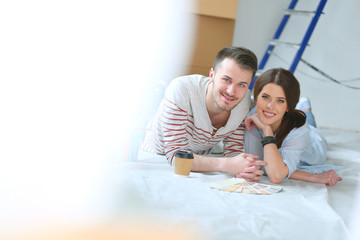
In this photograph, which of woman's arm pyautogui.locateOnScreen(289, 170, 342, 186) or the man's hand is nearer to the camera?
the man's hand

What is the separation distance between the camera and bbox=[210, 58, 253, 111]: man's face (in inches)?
57.4

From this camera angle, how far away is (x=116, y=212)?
1.04 m

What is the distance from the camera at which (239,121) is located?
5.28ft

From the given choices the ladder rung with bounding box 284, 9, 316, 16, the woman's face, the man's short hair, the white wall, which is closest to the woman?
the woman's face

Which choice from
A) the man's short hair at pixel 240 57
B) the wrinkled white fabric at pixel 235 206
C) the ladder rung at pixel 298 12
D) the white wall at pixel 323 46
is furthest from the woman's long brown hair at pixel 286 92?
the white wall at pixel 323 46

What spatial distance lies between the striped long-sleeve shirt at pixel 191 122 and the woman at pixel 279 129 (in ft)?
0.17

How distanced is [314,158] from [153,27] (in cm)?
172

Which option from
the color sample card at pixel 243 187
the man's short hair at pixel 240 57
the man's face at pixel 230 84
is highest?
the man's short hair at pixel 240 57

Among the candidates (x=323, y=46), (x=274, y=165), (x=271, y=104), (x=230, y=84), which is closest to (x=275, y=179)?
(x=274, y=165)

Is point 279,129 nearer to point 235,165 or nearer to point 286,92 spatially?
point 286,92

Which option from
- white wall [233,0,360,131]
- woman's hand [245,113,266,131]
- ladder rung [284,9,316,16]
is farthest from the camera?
white wall [233,0,360,131]

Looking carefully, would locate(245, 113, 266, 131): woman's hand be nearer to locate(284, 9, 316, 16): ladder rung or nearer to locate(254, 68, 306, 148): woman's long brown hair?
locate(254, 68, 306, 148): woman's long brown hair

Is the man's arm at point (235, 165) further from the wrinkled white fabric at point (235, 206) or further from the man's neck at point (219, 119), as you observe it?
the man's neck at point (219, 119)

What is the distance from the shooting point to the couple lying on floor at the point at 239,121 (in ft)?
4.83
